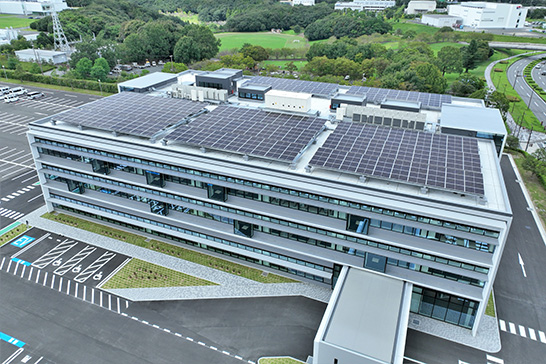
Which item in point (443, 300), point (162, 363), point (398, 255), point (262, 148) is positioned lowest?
point (162, 363)

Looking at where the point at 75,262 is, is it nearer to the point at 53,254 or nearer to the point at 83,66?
the point at 53,254

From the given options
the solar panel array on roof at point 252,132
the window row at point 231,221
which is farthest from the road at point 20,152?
the solar panel array on roof at point 252,132

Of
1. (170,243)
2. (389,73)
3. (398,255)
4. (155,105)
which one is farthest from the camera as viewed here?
(389,73)

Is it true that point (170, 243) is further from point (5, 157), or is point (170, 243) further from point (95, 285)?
point (5, 157)

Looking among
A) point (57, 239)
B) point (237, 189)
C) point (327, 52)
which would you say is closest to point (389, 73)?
point (327, 52)

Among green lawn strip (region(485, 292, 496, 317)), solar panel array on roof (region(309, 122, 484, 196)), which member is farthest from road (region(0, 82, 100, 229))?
green lawn strip (region(485, 292, 496, 317))

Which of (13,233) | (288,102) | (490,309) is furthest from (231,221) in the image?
(13,233)
